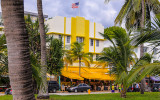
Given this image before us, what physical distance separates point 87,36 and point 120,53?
25.7 metres

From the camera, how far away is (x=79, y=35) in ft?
134

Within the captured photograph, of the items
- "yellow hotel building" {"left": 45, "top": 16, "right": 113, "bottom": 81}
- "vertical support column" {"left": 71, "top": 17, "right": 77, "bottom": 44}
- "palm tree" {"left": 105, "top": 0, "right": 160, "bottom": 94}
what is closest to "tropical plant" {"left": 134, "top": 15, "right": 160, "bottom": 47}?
"palm tree" {"left": 105, "top": 0, "right": 160, "bottom": 94}

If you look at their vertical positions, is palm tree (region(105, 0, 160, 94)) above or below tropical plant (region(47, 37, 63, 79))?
above

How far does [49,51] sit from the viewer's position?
27203 millimetres

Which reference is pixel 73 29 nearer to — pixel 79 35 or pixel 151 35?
pixel 79 35

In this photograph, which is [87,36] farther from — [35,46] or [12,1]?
[12,1]

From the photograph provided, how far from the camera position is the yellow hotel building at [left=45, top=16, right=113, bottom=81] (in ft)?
121

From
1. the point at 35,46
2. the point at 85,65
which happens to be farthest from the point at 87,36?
the point at 35,46

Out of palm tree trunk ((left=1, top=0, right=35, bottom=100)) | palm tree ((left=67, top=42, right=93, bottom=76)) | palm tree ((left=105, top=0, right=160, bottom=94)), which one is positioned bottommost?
palm tree trunk ((left=1, top=0, right=35, bottom=100))

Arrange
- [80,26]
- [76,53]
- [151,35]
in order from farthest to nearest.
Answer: [80,26]
[76,53]
[151,35]

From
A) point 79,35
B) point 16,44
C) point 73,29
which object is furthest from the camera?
point 79,35

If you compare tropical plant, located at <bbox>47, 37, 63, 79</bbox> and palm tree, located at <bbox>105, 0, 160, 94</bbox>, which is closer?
palm tree, located at <bbox>105, 0, 160, 94</bbox>

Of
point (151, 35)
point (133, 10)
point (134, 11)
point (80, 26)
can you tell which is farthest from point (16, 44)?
point (80, 26)

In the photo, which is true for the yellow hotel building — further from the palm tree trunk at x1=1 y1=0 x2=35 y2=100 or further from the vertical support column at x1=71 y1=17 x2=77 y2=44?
the palm tree trunk at x1=1 y1=0 x2=35 y2=100
